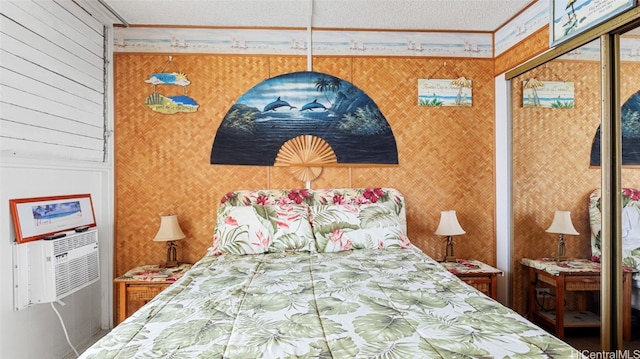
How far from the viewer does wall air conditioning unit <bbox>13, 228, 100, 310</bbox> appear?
220 cm

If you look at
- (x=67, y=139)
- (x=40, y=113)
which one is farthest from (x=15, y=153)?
(x=67, y=139)

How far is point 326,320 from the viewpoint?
56.6 inches

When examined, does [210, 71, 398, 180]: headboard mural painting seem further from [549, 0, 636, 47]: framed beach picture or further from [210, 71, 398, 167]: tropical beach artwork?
[549, 0, 636, 47]: framed beach picture

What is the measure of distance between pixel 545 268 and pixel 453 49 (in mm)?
2067

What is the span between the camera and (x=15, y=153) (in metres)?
2.20

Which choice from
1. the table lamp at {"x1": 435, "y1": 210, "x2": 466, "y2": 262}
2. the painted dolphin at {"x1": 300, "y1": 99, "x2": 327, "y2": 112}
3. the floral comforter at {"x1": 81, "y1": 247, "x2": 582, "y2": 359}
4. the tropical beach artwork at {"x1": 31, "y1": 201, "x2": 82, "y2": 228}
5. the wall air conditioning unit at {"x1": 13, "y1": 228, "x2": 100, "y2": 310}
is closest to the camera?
the floral comforter at {"x1": 81, "y1": 247, "x2": 582, "y2": 359}

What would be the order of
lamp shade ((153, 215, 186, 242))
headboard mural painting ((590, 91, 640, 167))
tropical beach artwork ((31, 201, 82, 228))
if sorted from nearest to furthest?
headboard mural painting ((590, 91, 640, 167)) → tropical beach artwork ((31, 201, 82, 228)) → lamp shade ((153, 215, 186, 242))

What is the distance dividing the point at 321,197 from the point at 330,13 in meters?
1.57

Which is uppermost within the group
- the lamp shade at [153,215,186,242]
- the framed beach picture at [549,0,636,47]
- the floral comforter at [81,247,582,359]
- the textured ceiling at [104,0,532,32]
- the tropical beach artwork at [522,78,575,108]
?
the textured ceiling at [104,0,532,32]

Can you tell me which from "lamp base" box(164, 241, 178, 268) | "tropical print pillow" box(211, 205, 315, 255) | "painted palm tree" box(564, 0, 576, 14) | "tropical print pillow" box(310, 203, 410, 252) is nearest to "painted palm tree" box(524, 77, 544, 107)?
"painted palm tree" box(564, 0, 576, 14)

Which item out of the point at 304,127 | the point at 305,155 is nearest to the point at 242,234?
the point at 305,155

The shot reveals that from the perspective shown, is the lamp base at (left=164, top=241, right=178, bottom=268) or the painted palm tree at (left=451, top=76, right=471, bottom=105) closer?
the lamp base at (left=164, top=241, right=178, bottom=268)

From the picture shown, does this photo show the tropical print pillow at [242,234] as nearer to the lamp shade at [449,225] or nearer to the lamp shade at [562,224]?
the lamp shade at [449,225]

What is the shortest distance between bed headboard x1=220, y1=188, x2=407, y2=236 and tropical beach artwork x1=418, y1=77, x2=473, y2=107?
0.93 meters
